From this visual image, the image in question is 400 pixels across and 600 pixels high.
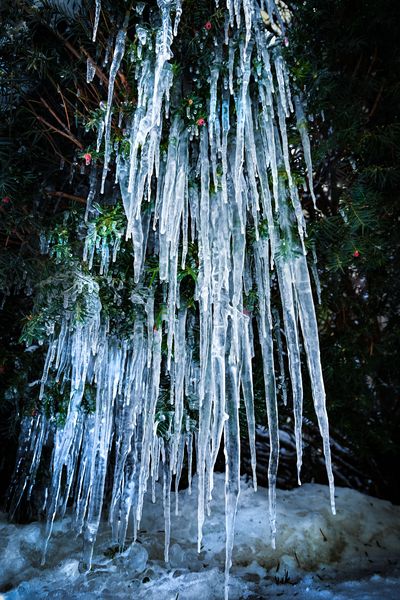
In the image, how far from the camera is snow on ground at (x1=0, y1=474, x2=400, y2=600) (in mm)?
2623

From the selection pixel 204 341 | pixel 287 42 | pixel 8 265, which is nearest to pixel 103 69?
pixel 287 42

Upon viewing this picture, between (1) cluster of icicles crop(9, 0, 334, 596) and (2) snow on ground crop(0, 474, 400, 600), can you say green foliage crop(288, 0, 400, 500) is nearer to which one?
(1) cluster of icicles crop(9, 0, 334, 596)

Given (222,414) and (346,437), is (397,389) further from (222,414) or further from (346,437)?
(222,414)

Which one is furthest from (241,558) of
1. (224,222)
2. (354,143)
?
(354,143)

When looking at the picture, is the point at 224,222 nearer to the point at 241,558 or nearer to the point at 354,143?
the point at 354,143

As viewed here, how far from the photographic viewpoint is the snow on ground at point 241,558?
262cm

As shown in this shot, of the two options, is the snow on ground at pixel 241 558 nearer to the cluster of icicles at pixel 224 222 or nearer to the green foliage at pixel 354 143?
the cluster of icicles at pixel 224 222

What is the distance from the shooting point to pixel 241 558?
3061 mm

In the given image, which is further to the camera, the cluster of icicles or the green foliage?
the green foliage

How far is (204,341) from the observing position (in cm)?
246

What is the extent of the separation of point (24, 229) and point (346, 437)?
2.96 meters

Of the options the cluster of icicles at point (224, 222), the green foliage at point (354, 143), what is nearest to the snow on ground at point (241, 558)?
the cluster of icicles at point (224, 222)

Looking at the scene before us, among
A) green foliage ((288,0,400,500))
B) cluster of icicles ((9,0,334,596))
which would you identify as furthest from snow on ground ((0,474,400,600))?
green foliage ((288,0,400,500))

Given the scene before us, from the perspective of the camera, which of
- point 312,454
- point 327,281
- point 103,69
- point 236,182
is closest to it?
point 236,182
